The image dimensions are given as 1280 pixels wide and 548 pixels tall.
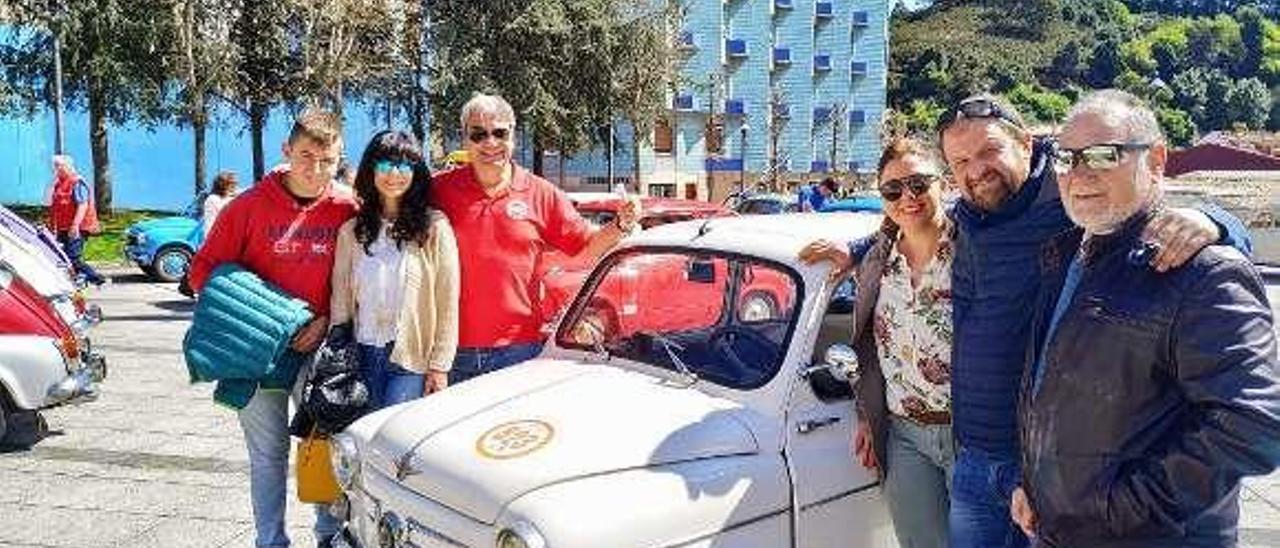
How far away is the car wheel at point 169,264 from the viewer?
17188 millimetres

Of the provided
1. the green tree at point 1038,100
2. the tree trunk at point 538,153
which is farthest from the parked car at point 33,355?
the green tree at point 1038,100

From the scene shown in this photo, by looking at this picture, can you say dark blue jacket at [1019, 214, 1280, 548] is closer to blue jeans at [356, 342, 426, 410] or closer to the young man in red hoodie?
blue jeans at [356, 342, 426, 410]

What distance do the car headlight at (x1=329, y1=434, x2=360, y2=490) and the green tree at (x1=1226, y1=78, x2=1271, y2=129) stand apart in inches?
5239

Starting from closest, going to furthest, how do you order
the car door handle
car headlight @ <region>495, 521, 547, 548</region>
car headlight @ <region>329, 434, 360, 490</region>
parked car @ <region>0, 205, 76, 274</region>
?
car headlight @ <region>495, 521, 547, 548</region> → the car door handle → car headlight @ <region>329, 434, 360, 490</region> → parked car @ <region>0, 205, 76, 274</region>

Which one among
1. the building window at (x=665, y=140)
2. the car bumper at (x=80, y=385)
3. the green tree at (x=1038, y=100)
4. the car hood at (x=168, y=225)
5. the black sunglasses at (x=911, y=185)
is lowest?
the car bumper at (x=80, y=385)

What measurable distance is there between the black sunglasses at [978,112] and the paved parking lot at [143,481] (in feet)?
11.9

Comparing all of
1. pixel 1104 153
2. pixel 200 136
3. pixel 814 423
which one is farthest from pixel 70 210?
pixel 1104 153

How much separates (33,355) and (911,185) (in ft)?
18.8

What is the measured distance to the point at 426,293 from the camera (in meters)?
4.43

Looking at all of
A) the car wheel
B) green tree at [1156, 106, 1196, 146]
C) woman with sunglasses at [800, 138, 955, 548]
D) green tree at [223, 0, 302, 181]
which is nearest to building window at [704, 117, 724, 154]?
green tree at [223, 0, 302, 181]

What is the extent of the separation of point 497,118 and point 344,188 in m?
0.80

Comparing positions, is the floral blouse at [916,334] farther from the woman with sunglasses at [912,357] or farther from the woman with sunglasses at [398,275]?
the woman with sunglasses at [398,275]

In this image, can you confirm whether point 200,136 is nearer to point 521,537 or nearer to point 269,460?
→ point 269,460

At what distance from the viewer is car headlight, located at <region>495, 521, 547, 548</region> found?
304 centimetres
